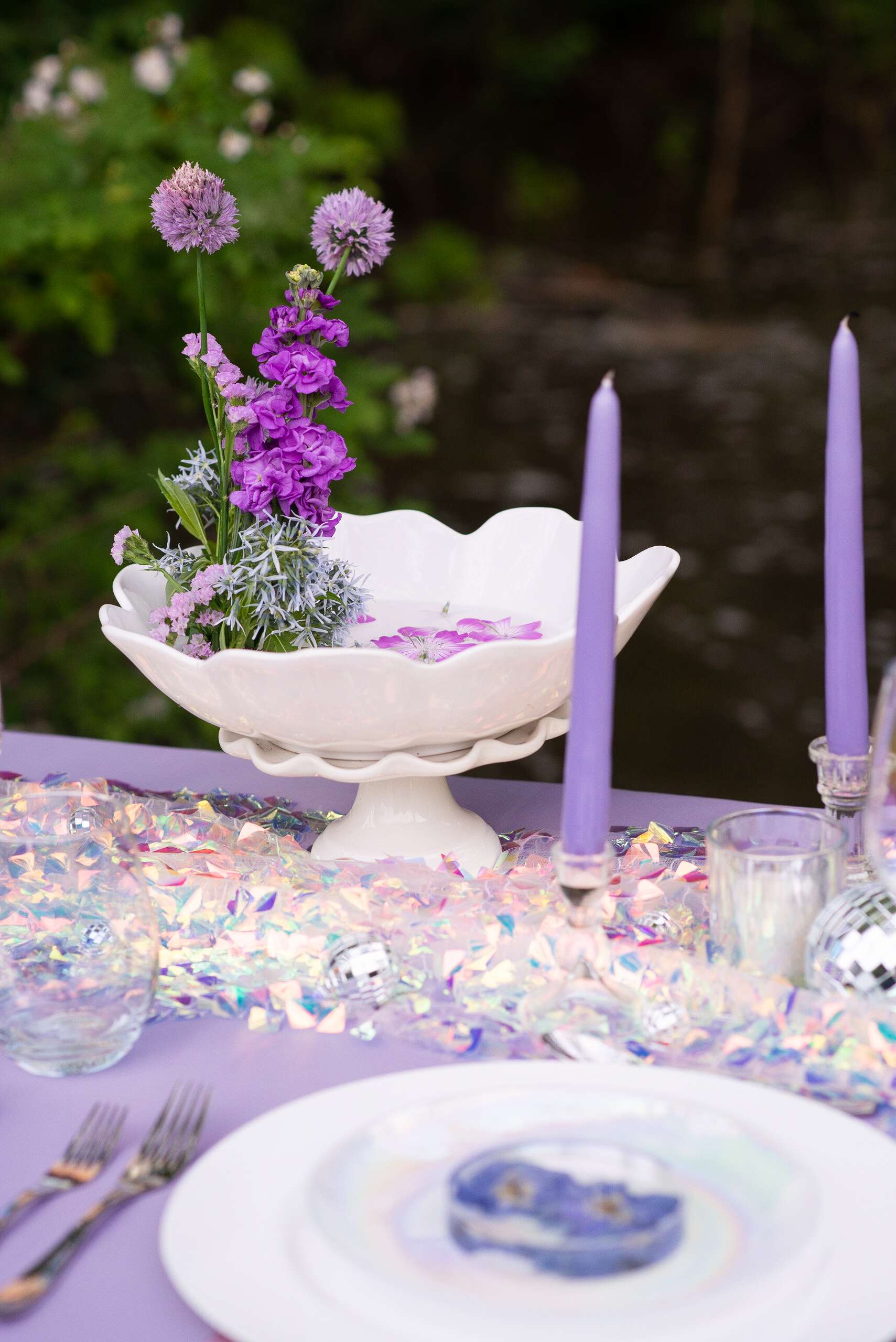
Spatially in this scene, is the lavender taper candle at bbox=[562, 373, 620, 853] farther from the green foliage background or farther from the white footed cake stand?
the green foliage background

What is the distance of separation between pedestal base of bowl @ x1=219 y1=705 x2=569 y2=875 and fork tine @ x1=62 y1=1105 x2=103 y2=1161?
0.22 metres

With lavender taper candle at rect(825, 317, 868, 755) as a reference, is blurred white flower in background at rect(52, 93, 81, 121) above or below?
above

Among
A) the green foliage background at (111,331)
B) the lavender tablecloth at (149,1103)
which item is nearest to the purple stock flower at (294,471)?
the lavender tablecloth at (149,1103)

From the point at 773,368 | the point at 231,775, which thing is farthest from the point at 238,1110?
the point at 773,368

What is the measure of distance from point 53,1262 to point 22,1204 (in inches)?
1.4

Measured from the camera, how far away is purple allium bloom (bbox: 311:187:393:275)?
72 cm

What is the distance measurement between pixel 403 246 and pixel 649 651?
3685 millimetres

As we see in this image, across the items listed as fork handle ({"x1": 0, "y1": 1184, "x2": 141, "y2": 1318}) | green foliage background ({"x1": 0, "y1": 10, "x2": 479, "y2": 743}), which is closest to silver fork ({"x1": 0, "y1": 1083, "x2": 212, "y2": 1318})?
fork handle ({"x1": 0, "y1": 1184, "x2": 141, "y2": 1318})

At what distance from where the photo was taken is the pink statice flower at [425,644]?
739mm

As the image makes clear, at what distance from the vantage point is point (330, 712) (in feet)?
2.17

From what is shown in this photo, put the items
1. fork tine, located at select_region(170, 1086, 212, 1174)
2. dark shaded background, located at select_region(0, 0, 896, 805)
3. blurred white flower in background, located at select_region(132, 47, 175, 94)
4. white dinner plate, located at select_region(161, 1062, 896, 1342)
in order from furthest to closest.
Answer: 1. dark shaded background, located at select_region(0, 0, 896, 805)
2. blurred white flower in background, located at select_region(132, 47, 175, 94)
3. fork tine, located at select_region(170, 1086, 212, 1174)
4. white dinner plate, located at select_region(161, 1062, 896, 1342)

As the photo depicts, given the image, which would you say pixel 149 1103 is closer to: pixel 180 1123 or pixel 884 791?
pixel 180 1123

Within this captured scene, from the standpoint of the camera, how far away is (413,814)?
29.4 inches

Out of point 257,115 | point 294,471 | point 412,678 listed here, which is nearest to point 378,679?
point 412,678
